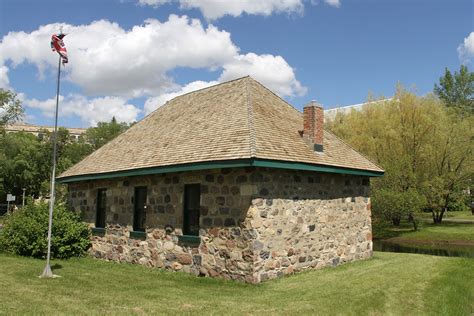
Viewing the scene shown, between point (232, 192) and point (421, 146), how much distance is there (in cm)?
2475

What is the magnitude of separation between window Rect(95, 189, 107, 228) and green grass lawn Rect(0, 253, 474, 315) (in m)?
2.83

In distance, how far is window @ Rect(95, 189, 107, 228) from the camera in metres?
15.5

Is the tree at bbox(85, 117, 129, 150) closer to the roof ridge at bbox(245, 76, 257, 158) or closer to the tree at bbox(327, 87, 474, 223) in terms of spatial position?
the tree at bbox(327, 87, 474, 223)

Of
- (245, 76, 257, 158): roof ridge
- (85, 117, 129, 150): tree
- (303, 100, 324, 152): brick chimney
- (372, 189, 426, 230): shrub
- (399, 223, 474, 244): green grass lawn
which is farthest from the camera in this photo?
(85, 117, 129, 150): tree

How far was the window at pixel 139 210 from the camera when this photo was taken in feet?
44.7

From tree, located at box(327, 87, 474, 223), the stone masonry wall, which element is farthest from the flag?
tree, located at box(327, 87, 474, 223)

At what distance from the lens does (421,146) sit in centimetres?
3173

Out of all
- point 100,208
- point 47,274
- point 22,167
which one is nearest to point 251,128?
point 47,274

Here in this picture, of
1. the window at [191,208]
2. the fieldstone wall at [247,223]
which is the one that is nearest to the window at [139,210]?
the fieldstone wall at [247,223]

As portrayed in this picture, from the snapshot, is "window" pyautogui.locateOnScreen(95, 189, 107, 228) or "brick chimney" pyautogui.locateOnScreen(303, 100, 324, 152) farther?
"window" pyautogui.locateOnScreen(95, 189, 107, 228)

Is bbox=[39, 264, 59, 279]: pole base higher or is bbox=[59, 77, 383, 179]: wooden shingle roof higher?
Answer: bbox=[59, 77, 383, 179]: wooden shingle roof

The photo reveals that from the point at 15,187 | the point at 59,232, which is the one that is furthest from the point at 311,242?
the point at 15,187

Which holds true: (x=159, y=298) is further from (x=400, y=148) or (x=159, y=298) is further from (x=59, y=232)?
(x=400, y=148)

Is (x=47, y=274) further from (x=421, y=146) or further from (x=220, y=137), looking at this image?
(x=421, y=146)
